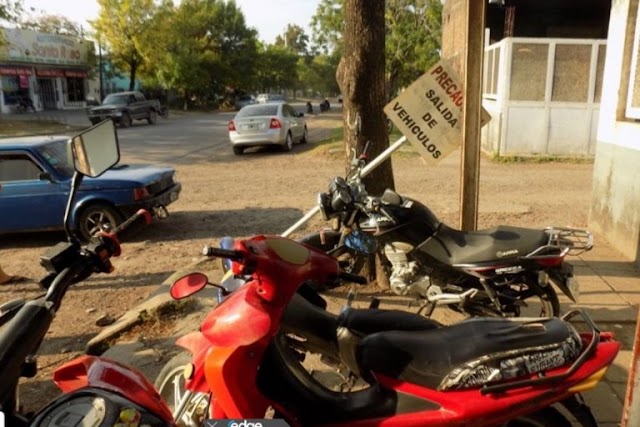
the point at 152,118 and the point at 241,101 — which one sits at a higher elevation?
the point at 241,101

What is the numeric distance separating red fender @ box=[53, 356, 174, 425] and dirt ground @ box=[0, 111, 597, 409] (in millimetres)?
2313

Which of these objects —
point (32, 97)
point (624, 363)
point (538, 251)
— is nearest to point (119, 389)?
point (538, 251)

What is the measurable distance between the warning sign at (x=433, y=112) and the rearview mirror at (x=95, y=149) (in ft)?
8.67

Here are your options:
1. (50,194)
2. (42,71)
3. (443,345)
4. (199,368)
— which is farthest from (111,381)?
(42,71)

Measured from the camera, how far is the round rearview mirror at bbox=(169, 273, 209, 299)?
7.29 ft

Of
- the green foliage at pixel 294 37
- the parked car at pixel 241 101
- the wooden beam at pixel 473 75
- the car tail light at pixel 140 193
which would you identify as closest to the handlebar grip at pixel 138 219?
the wooden beam at pixel 473 75

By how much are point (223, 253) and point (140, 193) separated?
5.85 m

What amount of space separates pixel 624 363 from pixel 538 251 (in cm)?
106

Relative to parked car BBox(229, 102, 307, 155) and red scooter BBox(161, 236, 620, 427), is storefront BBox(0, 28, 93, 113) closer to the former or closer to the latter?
parked car BBox(229, 102, 307, 155)

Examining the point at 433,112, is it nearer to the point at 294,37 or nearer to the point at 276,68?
the point at 276,68

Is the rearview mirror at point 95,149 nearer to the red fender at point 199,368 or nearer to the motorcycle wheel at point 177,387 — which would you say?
the red fender at point 199,368

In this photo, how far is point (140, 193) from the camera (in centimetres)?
755

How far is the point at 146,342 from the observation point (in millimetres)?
4551

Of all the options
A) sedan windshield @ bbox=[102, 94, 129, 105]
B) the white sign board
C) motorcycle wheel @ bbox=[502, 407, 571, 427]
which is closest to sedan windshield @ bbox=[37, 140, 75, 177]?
the white sign board
